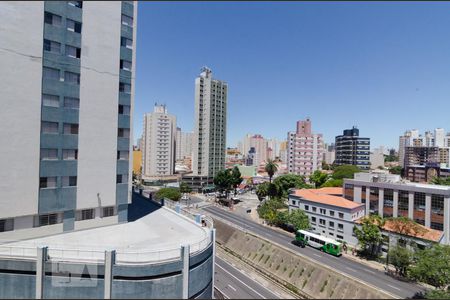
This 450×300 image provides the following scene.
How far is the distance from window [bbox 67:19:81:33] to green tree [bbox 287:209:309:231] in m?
Result: 28.1

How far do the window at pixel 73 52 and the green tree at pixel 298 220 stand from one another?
27.3 metres

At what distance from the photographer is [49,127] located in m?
14.1

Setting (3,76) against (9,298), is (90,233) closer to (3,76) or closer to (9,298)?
(9,298)

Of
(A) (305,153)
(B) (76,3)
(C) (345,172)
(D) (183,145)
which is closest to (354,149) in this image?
(A) (305,153)

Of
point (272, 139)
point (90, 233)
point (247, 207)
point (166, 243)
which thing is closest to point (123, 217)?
point (90, 233)

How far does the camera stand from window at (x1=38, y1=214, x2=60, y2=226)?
14.2m

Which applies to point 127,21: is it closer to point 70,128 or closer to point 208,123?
point 70,128

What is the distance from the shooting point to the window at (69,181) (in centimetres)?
1466

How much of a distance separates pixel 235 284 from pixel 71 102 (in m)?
17.9

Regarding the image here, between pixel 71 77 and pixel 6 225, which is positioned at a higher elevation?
pixel 71 77

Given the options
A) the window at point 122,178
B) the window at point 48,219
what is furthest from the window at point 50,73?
the window at point 48,219

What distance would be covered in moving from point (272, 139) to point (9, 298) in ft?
482

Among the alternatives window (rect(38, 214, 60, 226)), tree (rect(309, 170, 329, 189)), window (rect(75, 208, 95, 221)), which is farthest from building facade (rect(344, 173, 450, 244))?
window (rect(38, 214, 60, 226))

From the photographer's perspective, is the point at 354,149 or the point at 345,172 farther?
the point at 354,149
